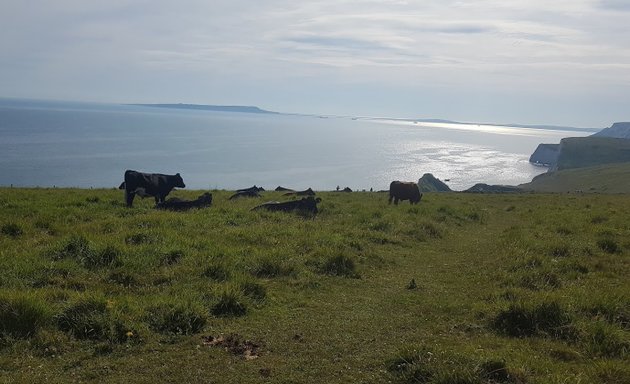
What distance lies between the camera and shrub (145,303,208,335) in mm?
7371

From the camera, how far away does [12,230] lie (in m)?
13.1

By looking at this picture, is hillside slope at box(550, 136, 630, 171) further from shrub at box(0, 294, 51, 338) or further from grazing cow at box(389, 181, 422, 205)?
shrub at box(0, 294, 51, 338)

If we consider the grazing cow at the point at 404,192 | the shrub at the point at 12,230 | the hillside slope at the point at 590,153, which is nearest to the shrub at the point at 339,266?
the shrub at the point at 12,230

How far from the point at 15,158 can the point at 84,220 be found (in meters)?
121

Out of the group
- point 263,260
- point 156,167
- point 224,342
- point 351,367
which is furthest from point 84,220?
point 156,167

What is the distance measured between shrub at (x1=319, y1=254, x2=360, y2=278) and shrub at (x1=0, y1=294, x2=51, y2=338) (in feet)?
19.9

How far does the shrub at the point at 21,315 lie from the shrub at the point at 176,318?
148 centimetres

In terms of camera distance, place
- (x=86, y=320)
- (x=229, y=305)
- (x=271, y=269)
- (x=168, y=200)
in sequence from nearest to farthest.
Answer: (x=86, y=320)
(x=229, y=305)
(x=271, y=269)
(x=168, y=200)

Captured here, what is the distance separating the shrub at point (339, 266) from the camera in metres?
11.4

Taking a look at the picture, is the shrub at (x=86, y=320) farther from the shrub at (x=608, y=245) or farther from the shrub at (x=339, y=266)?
the shrub at (x=608, y=245)

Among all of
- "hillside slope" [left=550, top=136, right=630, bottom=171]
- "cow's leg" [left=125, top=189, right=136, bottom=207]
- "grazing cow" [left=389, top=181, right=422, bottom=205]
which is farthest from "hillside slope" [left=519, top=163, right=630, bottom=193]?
"cow's leg" [left=125, top=189, right=136, bottom=207]

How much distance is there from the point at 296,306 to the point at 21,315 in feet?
14.6

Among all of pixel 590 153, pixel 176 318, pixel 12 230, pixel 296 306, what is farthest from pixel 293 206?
pixel 590 153

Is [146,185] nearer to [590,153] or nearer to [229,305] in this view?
[229,305]
